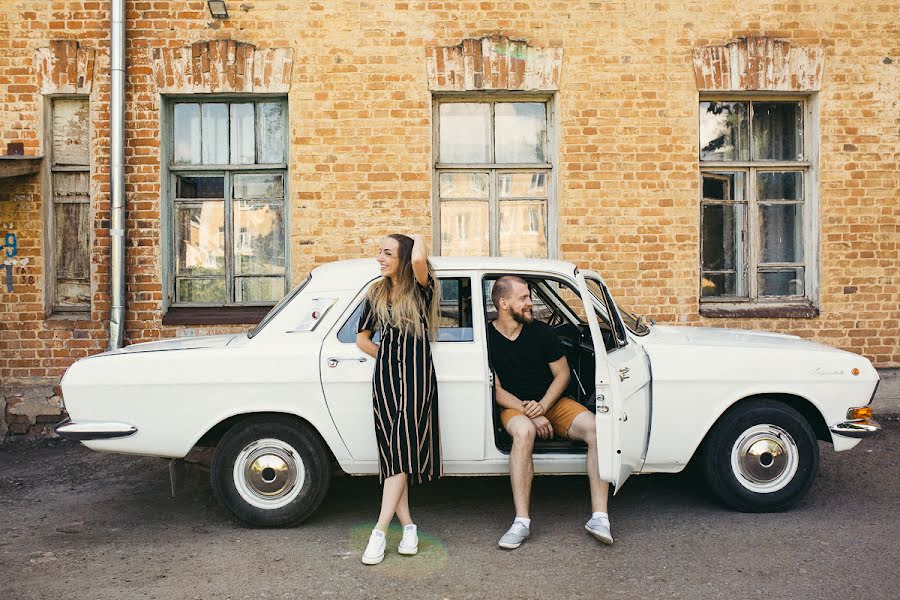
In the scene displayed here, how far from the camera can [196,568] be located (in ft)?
14.2

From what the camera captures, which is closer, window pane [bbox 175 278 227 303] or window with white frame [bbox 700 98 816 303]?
window pane [bbox 175 278 227 303]

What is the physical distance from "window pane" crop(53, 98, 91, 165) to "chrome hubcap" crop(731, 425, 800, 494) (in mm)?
6538

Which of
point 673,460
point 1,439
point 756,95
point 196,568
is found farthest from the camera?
point 756,95

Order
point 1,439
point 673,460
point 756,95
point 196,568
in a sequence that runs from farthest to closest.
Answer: point 756,95, point 1,439, point 673,460, point 196,568

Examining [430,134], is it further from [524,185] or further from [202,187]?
[202,187]

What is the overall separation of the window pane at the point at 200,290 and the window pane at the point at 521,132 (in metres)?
3.10

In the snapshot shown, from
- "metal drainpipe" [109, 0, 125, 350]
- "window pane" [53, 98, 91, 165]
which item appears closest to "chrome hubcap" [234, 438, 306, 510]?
"metal drainpipe" [109, 0, 125, 350]

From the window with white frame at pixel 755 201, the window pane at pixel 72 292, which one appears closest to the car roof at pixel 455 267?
the window with white frame at pixel 755 201

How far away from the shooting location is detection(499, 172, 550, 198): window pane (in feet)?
27.1

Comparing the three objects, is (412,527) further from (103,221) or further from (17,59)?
(17,59)

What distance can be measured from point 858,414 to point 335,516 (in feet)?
11.0

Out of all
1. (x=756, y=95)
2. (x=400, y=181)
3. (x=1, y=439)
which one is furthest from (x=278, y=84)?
(x=756, y=95)

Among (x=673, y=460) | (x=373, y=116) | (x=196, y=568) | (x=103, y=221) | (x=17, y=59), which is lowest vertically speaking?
(x=196, y=568)

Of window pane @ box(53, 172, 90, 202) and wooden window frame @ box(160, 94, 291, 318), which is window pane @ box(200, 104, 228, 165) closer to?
wooden window frame @ box(160, 94, 291, 318)
